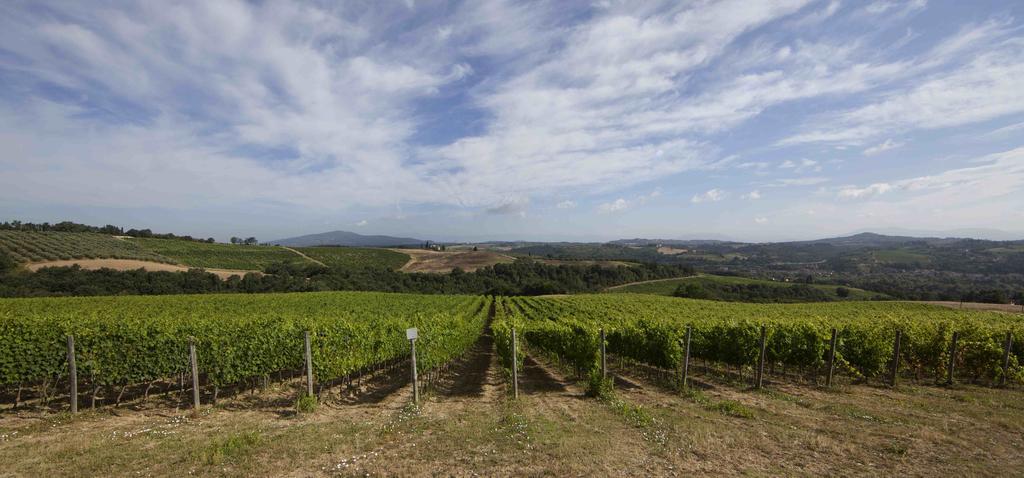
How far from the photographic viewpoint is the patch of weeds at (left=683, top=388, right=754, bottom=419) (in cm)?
984

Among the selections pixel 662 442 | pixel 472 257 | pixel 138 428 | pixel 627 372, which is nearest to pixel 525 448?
pixel 662 442

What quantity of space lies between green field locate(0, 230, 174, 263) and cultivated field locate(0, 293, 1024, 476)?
2927 inches

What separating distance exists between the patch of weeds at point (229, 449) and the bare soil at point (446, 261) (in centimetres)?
9607

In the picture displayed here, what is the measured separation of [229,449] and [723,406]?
1104 cm

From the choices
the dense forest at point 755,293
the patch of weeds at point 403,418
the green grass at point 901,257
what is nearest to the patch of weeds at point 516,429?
the patch of weeds at point 403,418

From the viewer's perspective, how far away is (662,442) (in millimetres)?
7863

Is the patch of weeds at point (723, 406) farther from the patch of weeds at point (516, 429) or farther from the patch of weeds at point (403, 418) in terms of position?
the patch of weeds at point (403, 418)

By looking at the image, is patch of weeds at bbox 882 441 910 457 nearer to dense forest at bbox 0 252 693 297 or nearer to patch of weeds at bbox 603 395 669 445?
patch of weeds at bbox 603 395 669 445

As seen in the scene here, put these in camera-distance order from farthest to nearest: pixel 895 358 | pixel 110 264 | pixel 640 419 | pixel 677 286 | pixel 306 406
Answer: pixel 677 286 → pixel 110 264 → pixel 895 358 → pixel 306 406 → pixel 640 419

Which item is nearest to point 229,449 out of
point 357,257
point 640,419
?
point 640,419

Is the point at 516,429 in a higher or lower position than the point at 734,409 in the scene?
higher

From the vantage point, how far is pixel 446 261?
11456 centimetres

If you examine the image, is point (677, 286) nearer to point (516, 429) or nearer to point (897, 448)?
point (897, 448)

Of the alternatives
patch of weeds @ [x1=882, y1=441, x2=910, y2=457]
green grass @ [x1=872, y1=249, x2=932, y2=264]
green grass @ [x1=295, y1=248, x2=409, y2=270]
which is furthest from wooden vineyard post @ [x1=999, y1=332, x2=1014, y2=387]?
green grass @ [x1=872, y1=249, x2=932, y2=264]
